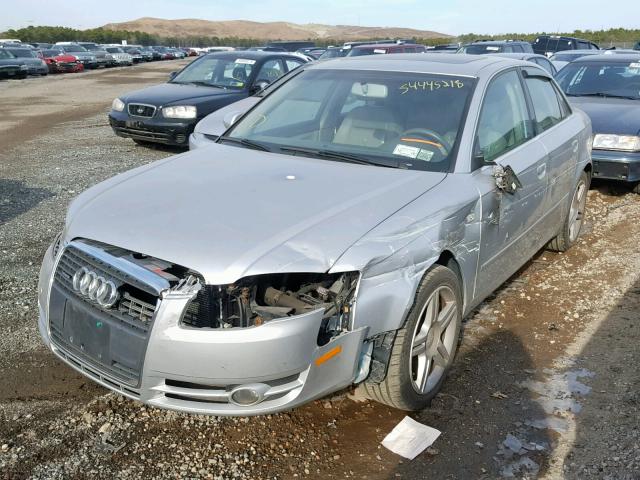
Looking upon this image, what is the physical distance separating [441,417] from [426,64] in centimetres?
233

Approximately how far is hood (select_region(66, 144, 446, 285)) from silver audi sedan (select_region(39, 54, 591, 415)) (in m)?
0.01

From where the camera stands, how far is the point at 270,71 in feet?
35.0

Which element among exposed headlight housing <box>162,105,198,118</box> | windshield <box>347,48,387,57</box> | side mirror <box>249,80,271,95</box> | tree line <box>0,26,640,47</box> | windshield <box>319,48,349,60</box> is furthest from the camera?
tree line <box>0,26,640,47</box>

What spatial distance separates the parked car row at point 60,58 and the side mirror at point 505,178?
2886cm

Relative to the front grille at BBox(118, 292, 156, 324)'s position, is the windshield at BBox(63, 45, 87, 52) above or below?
below

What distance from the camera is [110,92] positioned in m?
21.9

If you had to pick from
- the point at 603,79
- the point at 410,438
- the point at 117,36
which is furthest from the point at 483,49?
the point at 117,36

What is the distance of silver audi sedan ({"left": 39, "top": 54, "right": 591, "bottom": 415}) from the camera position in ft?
8.27

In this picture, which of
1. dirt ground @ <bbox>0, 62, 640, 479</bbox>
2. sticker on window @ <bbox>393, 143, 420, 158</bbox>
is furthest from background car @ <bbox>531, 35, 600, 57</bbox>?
sticker on window @ <bbox>393, 143, 420, 158</bbox>

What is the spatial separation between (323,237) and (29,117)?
13.9 metres

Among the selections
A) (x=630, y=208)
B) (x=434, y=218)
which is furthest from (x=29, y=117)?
(x=434, y=218)

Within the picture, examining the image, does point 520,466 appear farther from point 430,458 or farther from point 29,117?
point 29,117

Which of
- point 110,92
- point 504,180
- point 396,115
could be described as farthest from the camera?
point 110,92

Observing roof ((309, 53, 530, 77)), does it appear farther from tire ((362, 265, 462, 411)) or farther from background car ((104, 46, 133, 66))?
background car ((104, 46, 133, 66))
